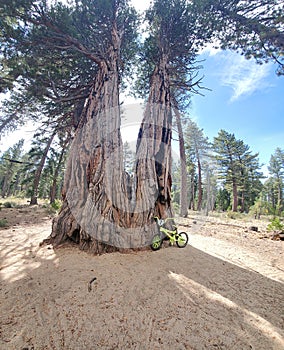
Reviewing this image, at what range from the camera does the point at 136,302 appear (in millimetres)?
1847

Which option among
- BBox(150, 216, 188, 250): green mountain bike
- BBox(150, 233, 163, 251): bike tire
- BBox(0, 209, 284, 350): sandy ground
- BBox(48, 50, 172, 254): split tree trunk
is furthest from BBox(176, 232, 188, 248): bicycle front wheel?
BBox(0, 209, 284, 350): sandy ground

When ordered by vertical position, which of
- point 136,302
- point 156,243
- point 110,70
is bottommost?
point 136,302

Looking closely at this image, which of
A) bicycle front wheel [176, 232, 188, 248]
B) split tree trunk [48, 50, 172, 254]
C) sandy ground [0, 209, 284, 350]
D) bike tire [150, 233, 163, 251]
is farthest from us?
bicycle front wheel [176, 232, 188, 248]

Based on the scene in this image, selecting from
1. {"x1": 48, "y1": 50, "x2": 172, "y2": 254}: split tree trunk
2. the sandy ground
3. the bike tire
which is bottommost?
the sandy ground

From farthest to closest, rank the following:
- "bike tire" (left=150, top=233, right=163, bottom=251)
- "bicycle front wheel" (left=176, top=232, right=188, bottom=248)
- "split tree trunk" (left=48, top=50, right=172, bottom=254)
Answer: "bicycle front wheel" (left=176, top=232, right=188, bottom=248), "bike tire" (left=150, top=233, right=163, bottom=251), "split tree trunk" (left=48, top=50, right=172, bottom=254)

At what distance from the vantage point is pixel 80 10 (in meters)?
5.48

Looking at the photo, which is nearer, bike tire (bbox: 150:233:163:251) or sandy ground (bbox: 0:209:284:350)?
sandy ground (bbox: 0:209:284:350)

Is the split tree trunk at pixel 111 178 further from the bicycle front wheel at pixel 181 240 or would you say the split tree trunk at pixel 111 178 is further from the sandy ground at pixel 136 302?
the bicycle front wheel at pixel 181 240

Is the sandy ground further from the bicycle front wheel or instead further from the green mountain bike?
the bicycle front wheel

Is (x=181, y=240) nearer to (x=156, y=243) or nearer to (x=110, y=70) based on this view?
(x=156, y=243)

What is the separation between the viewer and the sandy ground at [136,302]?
138 centimetres

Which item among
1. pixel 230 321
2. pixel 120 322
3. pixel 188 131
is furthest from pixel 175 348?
pixel 188 131

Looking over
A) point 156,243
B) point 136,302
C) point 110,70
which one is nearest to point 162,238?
point 156,243

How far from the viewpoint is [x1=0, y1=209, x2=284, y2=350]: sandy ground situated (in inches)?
54.1
